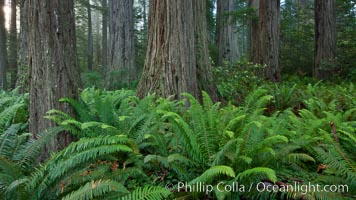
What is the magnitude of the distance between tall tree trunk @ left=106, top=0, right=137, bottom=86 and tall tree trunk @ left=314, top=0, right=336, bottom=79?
20.3 feet

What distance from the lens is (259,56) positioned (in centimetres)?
911

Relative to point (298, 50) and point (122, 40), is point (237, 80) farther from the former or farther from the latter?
point (298, 50)

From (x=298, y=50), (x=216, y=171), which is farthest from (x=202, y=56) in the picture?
(x=298, y=50)

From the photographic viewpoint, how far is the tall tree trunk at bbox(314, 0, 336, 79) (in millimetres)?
9758

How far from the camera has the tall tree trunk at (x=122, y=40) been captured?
9766 mm

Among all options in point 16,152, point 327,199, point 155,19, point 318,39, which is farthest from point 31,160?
point 318,39

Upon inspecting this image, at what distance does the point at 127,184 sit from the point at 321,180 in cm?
174

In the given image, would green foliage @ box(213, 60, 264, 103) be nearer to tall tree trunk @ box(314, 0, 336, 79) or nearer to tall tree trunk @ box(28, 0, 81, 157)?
tall tree trunk @ box(314, 0, 336, 79)

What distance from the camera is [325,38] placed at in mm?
9789

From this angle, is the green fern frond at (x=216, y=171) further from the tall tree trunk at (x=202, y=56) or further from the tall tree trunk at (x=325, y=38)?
the tall tree trunk at (x=325, y=38)

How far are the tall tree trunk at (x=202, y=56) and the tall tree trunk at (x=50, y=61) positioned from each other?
2502 mm

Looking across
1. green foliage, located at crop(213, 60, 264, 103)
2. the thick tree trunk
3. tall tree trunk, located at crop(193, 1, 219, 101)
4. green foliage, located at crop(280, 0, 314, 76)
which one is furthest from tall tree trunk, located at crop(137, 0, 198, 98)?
the thick tree trunk

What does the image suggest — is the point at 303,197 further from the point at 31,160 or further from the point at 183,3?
the point at 183,3

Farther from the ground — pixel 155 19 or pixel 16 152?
pixel 155 19
